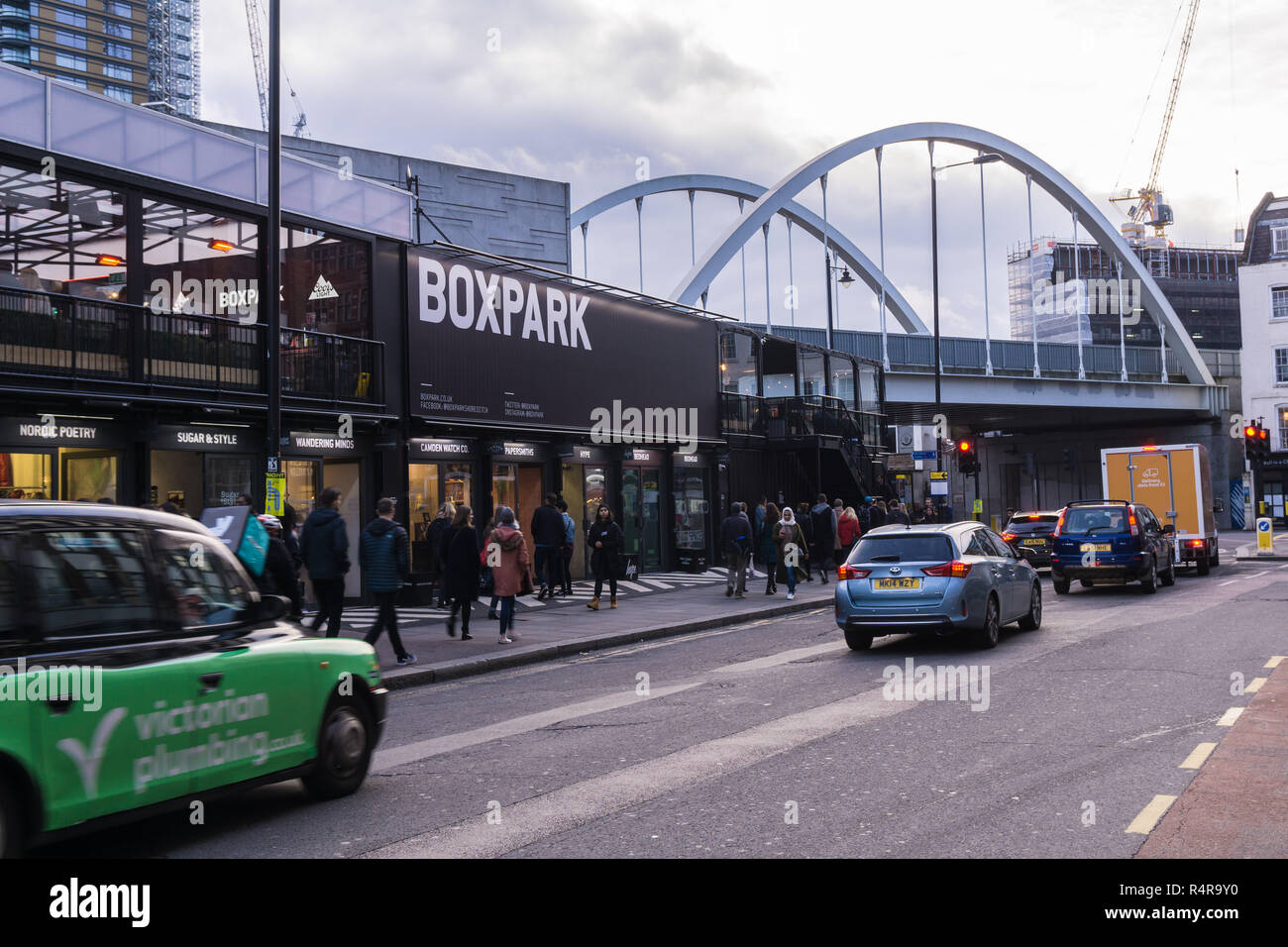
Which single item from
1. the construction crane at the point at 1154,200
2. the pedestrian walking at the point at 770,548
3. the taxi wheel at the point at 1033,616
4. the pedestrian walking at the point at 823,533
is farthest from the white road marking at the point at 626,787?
the construction crane at the point at 1154,200

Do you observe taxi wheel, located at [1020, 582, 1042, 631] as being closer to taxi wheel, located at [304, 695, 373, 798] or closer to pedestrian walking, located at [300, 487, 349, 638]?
pedestrian walking, located at [300, 487, 349, 638]

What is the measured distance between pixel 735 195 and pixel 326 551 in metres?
52.6

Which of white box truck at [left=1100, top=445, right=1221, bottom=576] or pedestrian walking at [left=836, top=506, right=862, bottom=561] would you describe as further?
white box truck at [left=1100, top=445, right=1221, bottom=576]

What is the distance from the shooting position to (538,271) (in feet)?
A: 84.6

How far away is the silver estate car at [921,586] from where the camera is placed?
1399 cm

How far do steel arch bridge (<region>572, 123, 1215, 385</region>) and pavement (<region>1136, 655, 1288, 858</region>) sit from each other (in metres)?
39.7

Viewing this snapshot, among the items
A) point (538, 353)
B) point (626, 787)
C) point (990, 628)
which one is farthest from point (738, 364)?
point (626, 787)

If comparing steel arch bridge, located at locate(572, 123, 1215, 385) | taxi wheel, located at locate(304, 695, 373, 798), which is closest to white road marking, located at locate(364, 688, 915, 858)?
taxi wheel, located at locate(304, 695, 373, 798)

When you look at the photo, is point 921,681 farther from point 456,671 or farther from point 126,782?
point 126,782

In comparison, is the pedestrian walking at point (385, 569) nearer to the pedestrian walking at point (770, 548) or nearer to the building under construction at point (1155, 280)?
the pedestrian walking at point (770, 548)

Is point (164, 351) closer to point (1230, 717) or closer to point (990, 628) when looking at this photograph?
point (990, 628)

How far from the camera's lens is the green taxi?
525cm

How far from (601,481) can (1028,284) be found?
10046cm

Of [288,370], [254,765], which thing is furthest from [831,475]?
[254,765]
